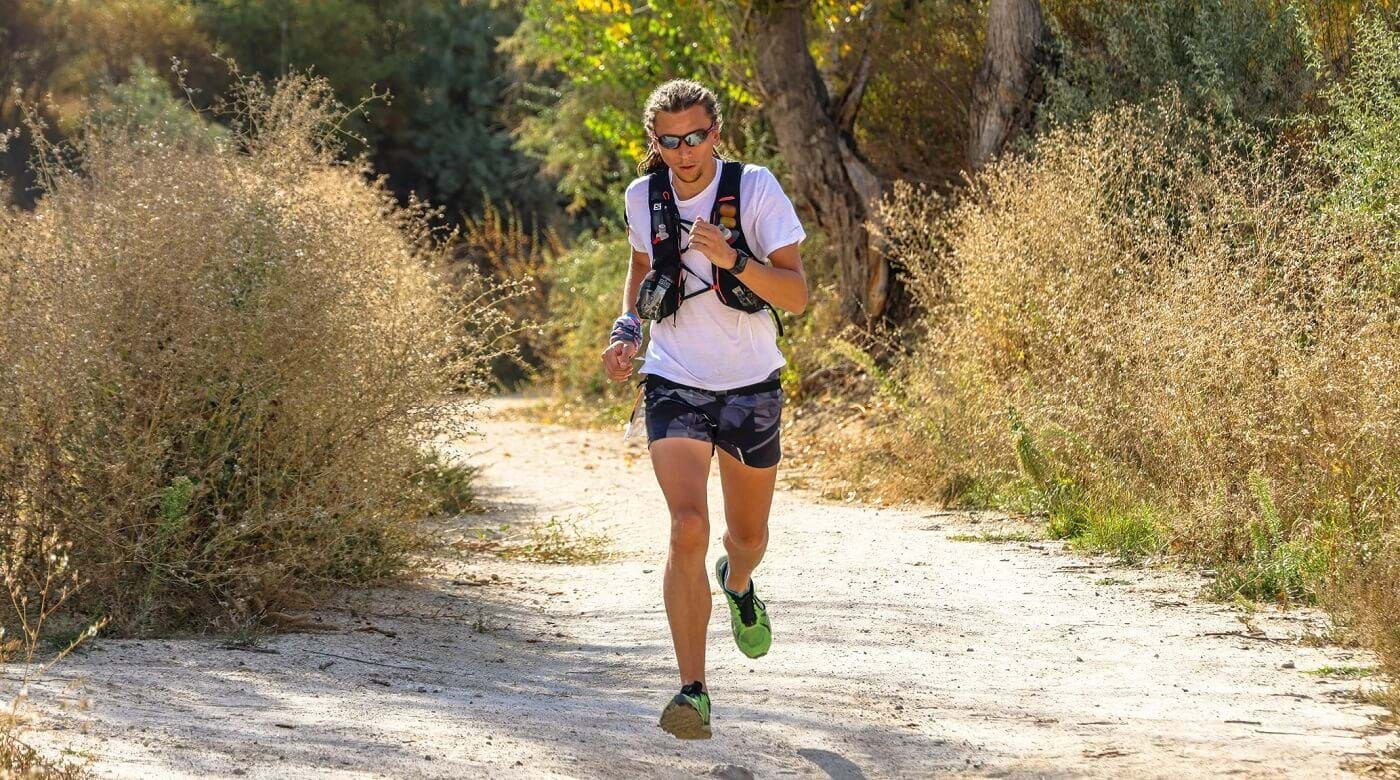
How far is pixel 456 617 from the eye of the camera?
7.55m

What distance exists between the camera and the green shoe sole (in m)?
4.77

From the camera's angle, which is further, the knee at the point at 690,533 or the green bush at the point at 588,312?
the green bush at the point at 588,312

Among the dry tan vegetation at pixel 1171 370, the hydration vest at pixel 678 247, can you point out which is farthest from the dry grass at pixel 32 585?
the dry tan vegetation at pixel 1171 370

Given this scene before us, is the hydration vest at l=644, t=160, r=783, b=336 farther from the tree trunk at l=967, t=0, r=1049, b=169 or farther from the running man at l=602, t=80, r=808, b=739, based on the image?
the tree trunk at l=967, t=0, r=1049, b=169

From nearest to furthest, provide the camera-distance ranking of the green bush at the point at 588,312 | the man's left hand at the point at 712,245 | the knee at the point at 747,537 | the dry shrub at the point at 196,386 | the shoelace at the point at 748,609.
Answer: the man's left hand at the point at 712,245
the knee at the point at 747,537
the shoelace at the point at 748,609
the dry shrub at the point at 196,386
the green bush at the point at 588,312

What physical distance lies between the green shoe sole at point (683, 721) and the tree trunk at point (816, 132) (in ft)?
32.0

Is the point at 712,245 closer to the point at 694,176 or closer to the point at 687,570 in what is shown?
the point at 694,176

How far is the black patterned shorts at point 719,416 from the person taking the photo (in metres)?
5.05

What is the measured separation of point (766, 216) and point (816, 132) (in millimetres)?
9508

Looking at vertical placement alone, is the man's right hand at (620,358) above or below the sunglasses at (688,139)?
below

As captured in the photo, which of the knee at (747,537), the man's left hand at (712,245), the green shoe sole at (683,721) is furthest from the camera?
the knee at (747,537)

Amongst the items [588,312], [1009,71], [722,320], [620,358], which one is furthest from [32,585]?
[588,312]

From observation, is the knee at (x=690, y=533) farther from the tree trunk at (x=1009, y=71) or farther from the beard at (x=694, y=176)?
the tree trunk at (x=1009, y=71)

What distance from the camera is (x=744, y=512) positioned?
5355mm
